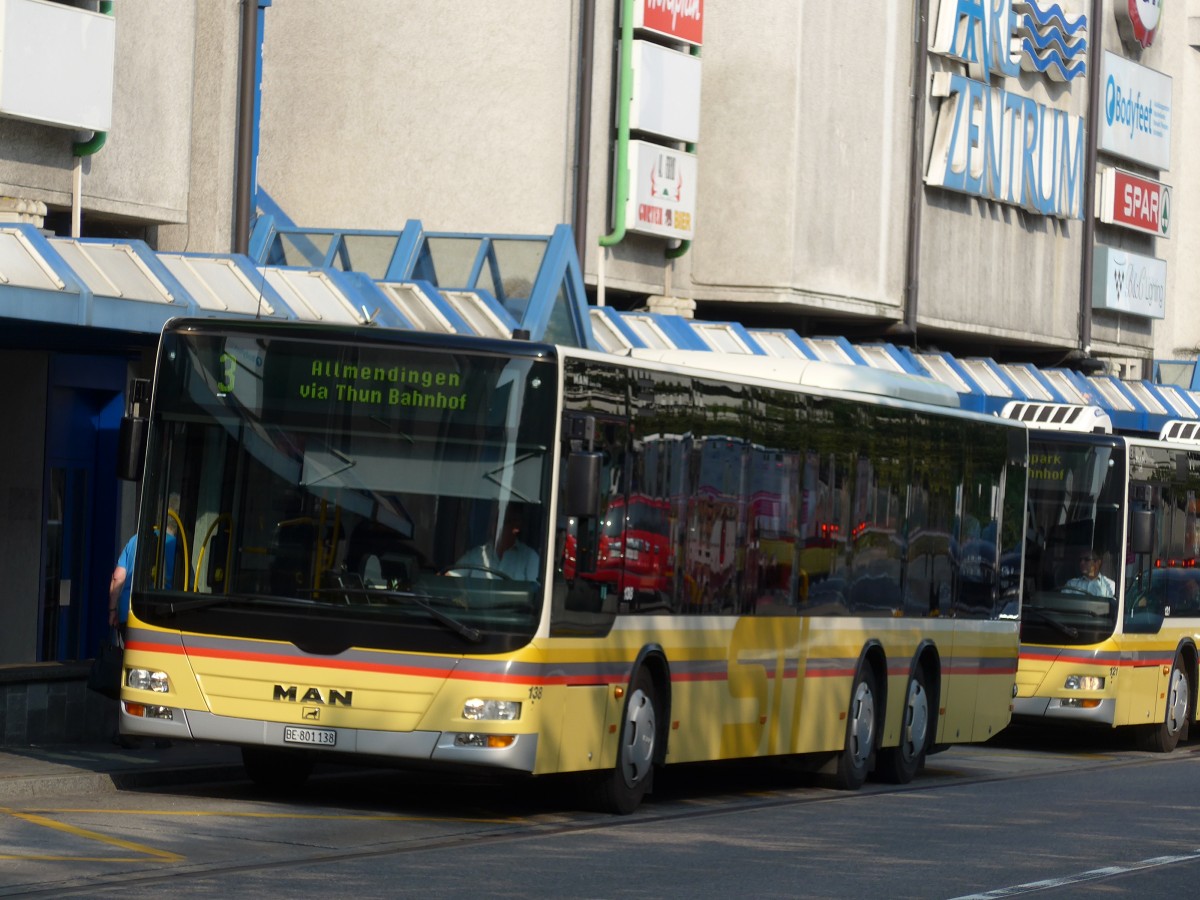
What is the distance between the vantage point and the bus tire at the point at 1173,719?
23.9 m

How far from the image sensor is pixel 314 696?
13.6m

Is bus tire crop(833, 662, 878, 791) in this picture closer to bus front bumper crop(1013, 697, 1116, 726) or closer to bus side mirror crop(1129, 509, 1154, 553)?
bus front bumper crop(1013, 697, 1116, 726)

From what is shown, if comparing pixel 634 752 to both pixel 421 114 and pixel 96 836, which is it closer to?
pixel 96 836

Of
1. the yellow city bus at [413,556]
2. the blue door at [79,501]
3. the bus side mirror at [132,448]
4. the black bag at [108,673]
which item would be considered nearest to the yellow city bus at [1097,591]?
the yellow city bus at [413,556]

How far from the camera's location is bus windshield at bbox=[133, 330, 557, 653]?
13484 millimetres

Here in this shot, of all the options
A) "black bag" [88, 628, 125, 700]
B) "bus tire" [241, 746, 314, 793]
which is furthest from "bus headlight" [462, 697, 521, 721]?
"black bag" [88, 628, 125, 700]

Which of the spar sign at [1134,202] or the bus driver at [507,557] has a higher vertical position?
the spar sign at [1134,202]

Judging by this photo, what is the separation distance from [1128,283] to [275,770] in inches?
1310

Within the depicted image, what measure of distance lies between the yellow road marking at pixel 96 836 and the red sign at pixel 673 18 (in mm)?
18823

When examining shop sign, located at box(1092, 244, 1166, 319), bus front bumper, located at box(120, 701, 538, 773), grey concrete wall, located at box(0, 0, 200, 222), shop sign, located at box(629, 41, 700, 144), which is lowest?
bus front bumper, located at box(120, 701, 538, 773)

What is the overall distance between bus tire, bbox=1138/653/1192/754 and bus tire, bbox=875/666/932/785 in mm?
5242

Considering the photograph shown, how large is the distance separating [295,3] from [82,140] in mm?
9929

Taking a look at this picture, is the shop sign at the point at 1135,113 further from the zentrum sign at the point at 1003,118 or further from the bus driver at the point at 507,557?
the bus driver at the point at 507,557

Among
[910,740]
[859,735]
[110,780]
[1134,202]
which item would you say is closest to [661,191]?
[910,740]
